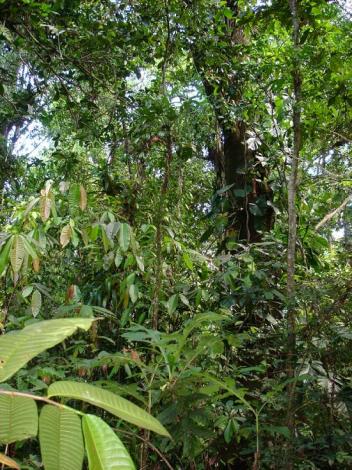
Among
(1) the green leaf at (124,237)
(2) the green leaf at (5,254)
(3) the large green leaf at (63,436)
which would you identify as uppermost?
(1) the green leaf at (124,237)

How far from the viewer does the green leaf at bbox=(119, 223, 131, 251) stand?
186 cm

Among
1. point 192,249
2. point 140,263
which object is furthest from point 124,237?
point 192,249

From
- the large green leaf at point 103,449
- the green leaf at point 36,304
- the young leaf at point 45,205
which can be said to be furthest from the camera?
the green leaf at point 36,304

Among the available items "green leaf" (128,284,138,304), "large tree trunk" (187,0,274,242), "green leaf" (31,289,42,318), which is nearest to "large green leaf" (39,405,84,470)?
"green leaf" (31,289,42,318)

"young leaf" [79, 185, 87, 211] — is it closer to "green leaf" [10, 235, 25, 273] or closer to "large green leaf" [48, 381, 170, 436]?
"green leaf" [10, 235, 25, 273]

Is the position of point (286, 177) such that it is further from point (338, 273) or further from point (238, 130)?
point (338, 273)

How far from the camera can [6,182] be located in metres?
4.44

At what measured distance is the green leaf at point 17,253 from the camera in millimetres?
1582

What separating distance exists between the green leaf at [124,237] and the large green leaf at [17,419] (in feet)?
4.36

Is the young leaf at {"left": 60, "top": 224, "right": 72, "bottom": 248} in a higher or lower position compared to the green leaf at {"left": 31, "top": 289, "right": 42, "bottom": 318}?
higher

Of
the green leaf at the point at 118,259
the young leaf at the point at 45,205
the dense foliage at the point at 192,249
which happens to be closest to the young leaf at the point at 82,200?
the dense foliage at the point at 192,249

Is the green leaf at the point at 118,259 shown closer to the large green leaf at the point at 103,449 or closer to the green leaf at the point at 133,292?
the green leaf at the point at 133,292

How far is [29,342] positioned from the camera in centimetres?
44

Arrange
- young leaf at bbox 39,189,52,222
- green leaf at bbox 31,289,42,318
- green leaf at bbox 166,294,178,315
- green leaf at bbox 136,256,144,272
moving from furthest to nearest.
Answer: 1. green leaf at bbox 166,294,178,315
2. green leaf at bbox 136,256,144,272
3. green leaf at bbox 31,289,42,318
4. young leaf at bbox 39,189,52,222
